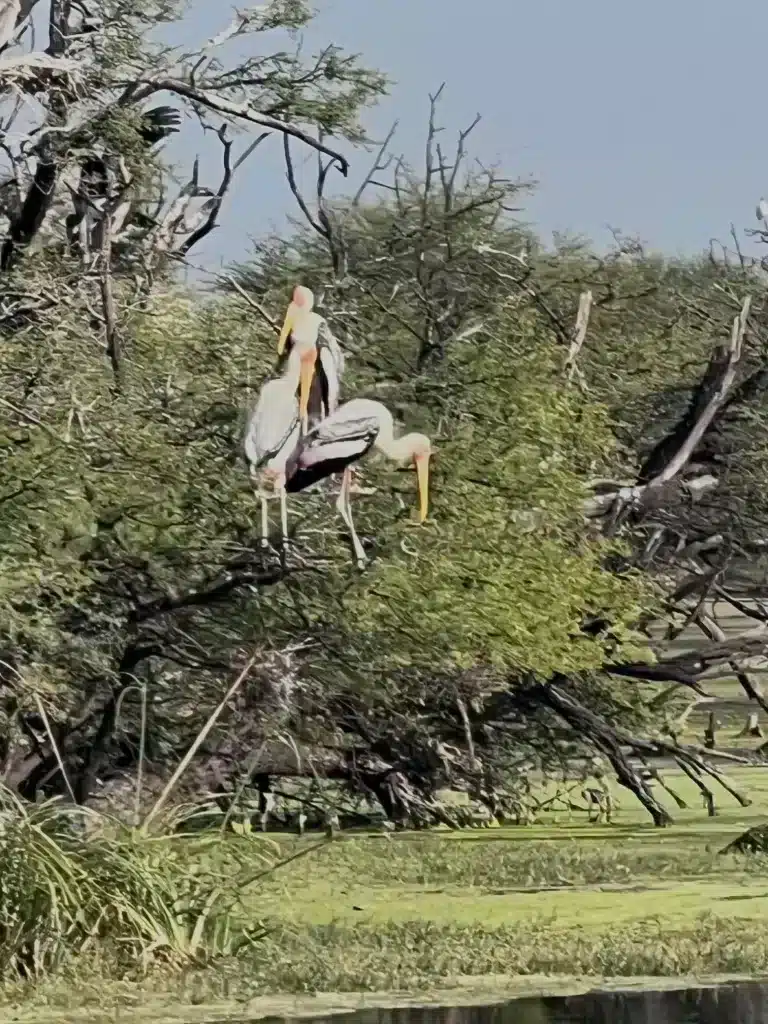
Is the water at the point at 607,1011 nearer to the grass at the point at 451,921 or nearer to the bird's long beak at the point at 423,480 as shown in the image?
the grass at the point at 451,921

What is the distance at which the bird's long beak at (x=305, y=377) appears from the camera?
13.3 metres

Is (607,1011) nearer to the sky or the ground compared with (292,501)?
nearer to the ground

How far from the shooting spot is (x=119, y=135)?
532 inches

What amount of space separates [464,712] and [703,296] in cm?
872

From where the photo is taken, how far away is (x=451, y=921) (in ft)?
34.9

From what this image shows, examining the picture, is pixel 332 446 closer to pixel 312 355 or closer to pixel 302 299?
pixel 312 355

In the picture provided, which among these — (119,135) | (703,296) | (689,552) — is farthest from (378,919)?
(703,296)

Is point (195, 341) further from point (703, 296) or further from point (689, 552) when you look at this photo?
point (703, 296)

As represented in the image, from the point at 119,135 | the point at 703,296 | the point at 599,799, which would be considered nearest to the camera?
the point at 119,135

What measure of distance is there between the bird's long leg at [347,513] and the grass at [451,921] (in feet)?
5.94

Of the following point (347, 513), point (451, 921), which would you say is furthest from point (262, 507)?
point (451, 921)

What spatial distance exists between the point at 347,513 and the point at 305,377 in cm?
90

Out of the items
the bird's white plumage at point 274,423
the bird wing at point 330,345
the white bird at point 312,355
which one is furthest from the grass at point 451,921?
the bird wing at point 330,345

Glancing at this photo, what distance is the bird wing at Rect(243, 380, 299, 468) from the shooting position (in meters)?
12.9
